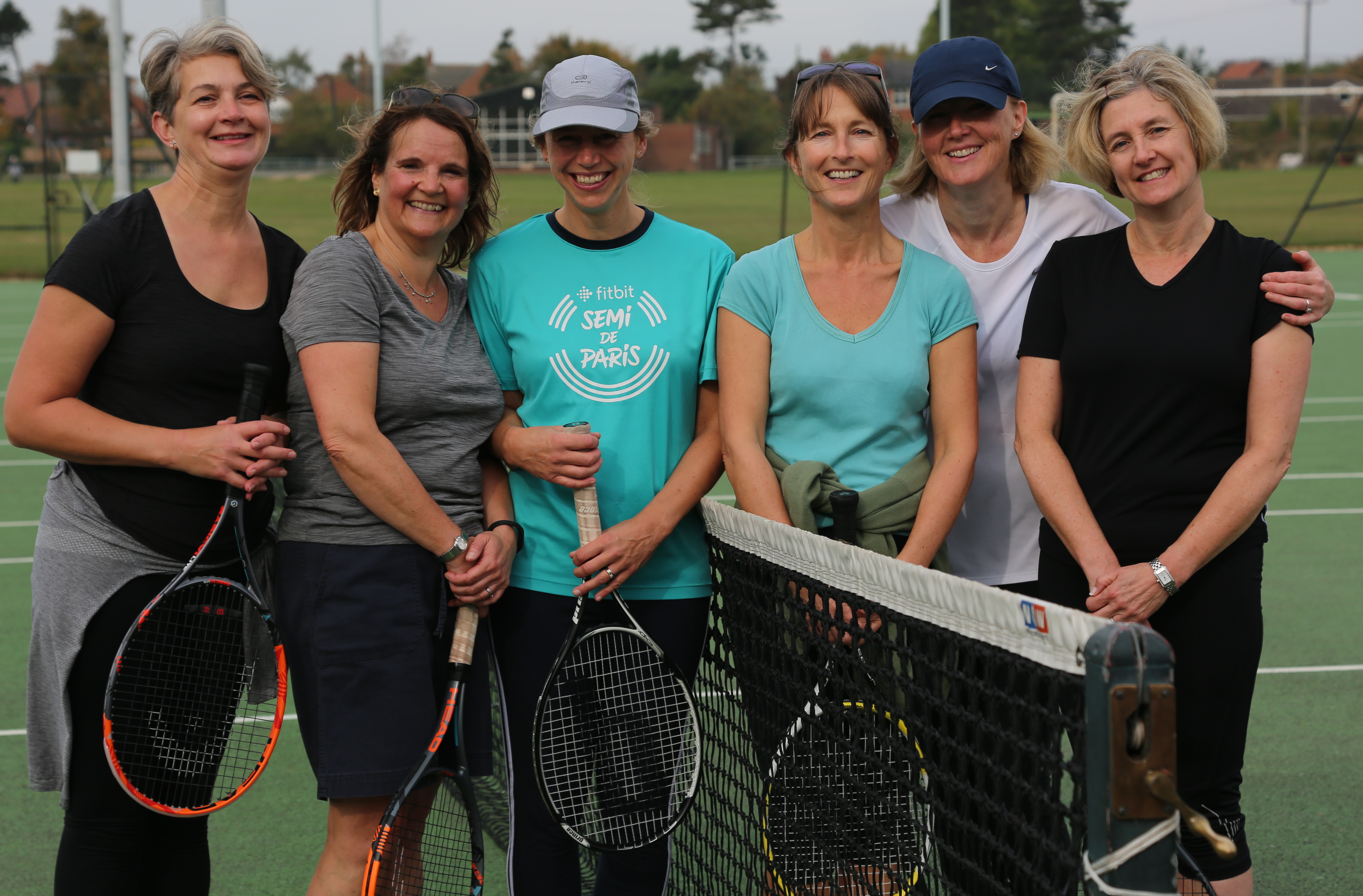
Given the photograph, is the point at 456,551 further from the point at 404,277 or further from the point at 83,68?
the point at 83,68

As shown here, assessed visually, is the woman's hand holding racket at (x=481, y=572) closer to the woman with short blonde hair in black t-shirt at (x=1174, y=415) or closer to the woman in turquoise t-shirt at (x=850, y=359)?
the woman in turquoise t-shirt at (x=850, y=359)

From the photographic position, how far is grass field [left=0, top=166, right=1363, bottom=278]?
2781cm

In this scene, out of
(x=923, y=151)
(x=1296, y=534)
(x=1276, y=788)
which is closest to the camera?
(x=923, y=151)

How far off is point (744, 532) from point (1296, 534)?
5.82m

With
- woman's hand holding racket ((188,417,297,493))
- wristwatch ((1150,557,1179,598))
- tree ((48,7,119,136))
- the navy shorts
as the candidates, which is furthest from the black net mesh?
tree ((48,7,119,136))

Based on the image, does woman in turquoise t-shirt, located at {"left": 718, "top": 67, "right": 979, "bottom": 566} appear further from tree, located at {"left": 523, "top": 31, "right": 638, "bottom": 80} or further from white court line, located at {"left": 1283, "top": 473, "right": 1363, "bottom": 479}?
tree, located at {"left": 523, "top": 31, "right": 638, "bottom": 80}

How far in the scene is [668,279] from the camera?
3025 millimetres

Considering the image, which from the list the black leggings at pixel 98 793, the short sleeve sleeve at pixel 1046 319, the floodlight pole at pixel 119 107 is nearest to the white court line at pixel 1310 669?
the short sleeve sleeve at pixel 1046 319

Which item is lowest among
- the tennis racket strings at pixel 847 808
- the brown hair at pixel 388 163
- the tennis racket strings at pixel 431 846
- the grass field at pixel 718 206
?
the tennis racket strings at pixel 431 846

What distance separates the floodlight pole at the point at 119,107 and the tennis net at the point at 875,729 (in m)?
14.7

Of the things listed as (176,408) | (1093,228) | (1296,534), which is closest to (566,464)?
(176,408)

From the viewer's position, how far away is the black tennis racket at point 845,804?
7.84ft

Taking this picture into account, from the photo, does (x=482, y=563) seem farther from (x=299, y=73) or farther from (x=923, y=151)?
(x=299, y=73)

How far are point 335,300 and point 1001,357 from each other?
1.61m
